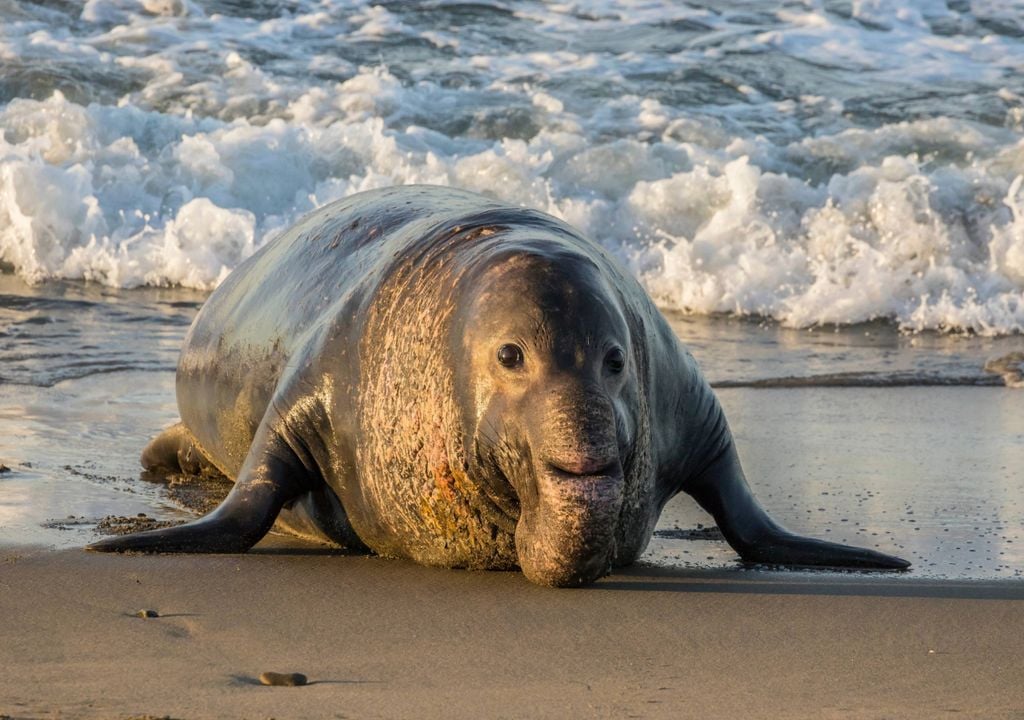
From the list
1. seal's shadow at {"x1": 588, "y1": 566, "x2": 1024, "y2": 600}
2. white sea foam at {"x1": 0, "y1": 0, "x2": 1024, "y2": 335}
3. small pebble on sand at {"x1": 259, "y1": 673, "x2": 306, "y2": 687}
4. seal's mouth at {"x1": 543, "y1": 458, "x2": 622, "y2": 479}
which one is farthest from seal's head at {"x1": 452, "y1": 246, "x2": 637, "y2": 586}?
white sea foam at {"x1": 0, "y1": 0, "x2": 1024, "y2": 335}

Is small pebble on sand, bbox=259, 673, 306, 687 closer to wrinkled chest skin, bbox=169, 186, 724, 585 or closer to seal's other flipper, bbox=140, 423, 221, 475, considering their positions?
wrinkled chest skin, bbox=169, 186, 724, 585

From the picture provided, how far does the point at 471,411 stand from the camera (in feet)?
15.9

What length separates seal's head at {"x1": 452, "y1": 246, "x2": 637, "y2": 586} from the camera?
441cm

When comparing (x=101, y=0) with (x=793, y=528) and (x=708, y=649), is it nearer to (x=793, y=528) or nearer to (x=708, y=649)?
(x=793, y=528)

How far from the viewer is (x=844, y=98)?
60.3ft

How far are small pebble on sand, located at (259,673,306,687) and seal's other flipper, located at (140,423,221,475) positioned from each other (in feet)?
10.1

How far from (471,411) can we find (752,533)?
122 centimetres

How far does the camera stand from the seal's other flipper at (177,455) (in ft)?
22.7

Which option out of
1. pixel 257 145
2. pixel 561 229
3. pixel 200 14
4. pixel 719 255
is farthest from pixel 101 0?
pixel 561 229

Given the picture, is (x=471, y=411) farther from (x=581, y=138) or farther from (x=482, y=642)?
(x=581, y=138)

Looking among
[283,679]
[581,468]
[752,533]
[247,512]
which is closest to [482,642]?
[581,468]

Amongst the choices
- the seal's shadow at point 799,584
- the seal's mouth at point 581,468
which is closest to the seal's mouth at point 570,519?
the seal's mouth at point 581,468

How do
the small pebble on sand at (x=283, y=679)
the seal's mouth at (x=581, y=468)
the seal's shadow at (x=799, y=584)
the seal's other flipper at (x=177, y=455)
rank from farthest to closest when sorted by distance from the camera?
the seal's other flipper at (x=177, y=455)
the seal's shadow at (x=799, y=584)
the seal's mouth at (x=581, y=468)
the small pebble on sand at (x=283, y=679)

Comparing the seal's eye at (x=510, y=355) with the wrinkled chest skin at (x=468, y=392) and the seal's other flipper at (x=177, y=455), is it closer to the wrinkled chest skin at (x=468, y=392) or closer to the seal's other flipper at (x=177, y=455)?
the wrinkled chest skin at (x=468, y=392)
